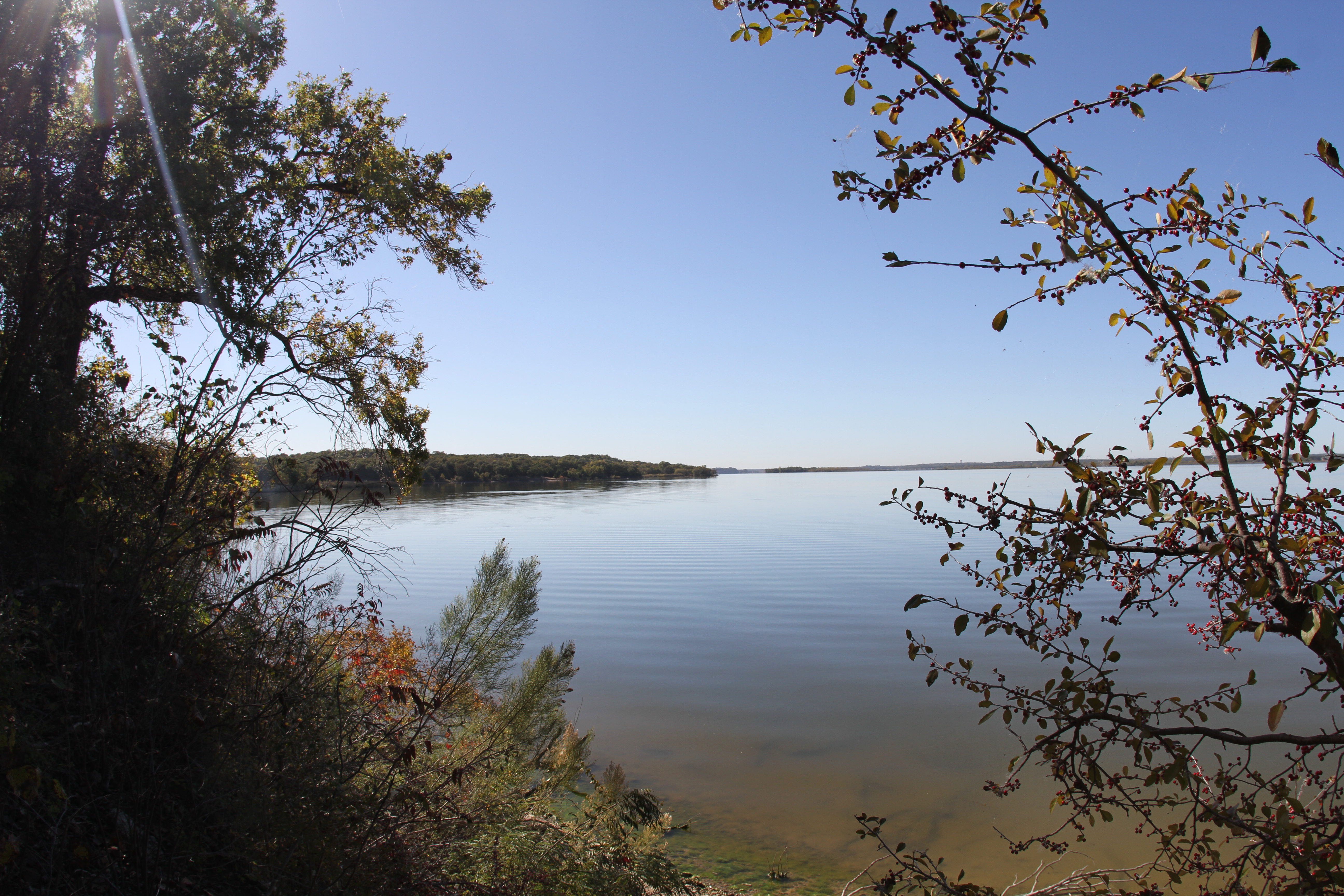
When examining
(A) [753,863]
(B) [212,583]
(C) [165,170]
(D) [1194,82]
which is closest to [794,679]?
(A) [753,863]

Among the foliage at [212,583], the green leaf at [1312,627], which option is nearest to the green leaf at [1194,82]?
the green leaf at [1312,627]

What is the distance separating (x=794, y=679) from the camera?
1132cm

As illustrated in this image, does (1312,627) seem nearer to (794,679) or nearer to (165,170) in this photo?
(165,170)

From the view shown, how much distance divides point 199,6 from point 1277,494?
9356 mm

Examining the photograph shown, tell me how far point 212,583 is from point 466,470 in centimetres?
7455

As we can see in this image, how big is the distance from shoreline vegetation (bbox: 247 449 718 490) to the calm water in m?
4.41

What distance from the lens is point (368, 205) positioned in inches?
290

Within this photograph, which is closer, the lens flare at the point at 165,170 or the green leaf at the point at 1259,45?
the green leaf at the point at 1259,45

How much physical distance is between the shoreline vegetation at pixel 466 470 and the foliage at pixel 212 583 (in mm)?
262

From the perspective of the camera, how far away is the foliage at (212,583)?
3.09 meters

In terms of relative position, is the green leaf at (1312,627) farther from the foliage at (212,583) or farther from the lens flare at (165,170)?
Answer: the lens flare at (165,170)

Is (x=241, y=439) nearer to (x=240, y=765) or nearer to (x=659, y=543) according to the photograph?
(x=240, y=765)

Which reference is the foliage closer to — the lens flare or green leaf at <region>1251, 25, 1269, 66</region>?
the lens flare

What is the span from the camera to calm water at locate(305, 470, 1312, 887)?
7.04m
